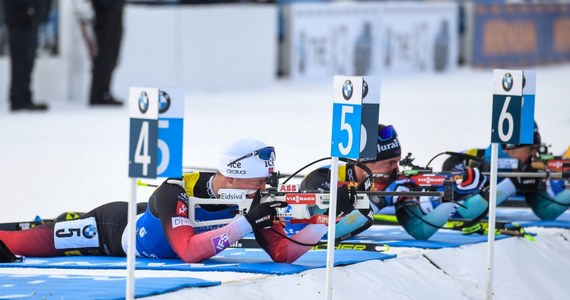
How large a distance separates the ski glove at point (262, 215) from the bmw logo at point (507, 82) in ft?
5.04

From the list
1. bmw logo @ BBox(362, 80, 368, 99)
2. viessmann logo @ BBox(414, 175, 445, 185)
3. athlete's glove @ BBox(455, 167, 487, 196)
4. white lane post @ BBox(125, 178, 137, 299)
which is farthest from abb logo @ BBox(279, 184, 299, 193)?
white lane post @ BBox(125, 178, 137, 299)

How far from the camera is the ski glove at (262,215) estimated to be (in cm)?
805

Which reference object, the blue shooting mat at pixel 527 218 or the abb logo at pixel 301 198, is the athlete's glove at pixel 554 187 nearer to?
the blue shooting mat at pixel 527 218

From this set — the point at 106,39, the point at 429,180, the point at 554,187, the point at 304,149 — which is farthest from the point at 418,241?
the point at 106,39

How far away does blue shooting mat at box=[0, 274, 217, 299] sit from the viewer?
7.01 m

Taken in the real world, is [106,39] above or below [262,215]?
above

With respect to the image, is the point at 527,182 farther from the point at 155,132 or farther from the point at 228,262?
the point at 155,132

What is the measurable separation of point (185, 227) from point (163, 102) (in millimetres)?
1724

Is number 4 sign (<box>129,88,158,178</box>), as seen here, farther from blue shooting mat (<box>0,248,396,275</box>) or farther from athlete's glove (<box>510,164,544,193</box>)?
athlete's glove (<box>510,164,544,193</box>)

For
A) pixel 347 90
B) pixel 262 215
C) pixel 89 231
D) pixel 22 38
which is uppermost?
pixel 22 38

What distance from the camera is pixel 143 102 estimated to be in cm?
653

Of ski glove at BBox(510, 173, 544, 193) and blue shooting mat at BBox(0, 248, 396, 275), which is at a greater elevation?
ski glove at BBox(510, 173, 544, 193)

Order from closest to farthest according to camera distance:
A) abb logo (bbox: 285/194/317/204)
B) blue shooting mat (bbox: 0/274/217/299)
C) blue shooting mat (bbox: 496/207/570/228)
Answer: blue shooting mat (bbox: 0/274/217/299) → abb logo (bbox: 285/194/317/204) → blue shooting mat (bbox: 496/207/570/228)

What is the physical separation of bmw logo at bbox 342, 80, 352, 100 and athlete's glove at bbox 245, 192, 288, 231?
39.1 inches
